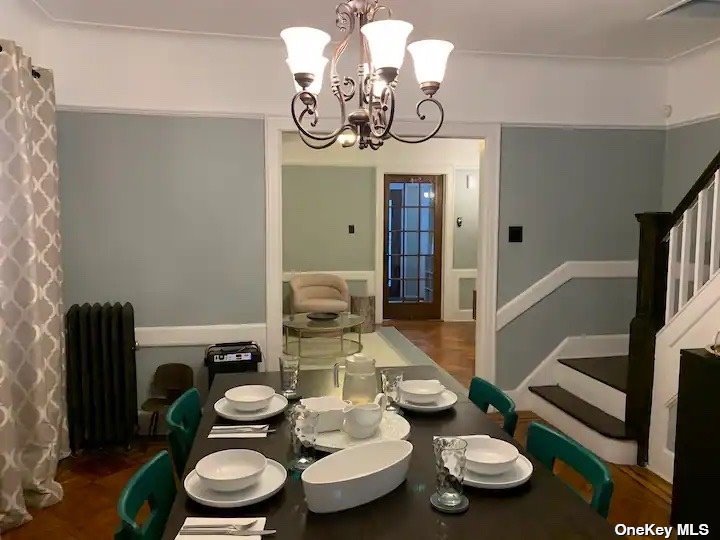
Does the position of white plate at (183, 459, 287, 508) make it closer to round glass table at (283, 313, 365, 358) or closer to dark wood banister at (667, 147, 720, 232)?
dark wood banister at (667, 147, 720, 232)

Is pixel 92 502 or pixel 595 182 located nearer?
pixel 92 502

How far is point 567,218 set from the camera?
4355 mm

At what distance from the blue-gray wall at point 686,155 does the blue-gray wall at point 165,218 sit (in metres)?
2.98

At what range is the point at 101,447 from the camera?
3.67 m

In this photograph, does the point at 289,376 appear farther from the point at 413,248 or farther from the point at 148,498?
the point at 413,248

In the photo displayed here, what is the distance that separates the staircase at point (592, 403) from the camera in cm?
350

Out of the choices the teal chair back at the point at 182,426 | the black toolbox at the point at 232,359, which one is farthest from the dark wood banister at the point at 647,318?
the teal chair back at the point at 182,426

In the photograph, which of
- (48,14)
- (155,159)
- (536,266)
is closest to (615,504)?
(536,266)

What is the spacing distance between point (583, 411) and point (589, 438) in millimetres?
242

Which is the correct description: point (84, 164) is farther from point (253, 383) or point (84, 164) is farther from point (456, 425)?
point (456, 425)

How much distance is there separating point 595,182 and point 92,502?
3.86 metres

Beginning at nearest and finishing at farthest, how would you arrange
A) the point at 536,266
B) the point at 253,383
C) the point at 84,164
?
the point at 253,383, the point at 84,164, the point at 536,266

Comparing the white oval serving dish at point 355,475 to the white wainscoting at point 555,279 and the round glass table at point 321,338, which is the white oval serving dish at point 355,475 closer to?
the white wainscoting at point 555,279

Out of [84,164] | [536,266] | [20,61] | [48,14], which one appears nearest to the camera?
[20,61]
